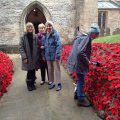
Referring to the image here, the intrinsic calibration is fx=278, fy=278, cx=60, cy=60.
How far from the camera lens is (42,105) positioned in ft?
21.9

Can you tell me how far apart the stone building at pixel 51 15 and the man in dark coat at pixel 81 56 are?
41.6 feet

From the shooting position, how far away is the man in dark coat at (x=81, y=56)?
6.05 metres

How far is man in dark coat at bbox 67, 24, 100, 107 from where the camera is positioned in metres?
6.05

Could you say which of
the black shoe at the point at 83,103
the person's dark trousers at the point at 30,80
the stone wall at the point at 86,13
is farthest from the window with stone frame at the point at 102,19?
the black shoe at the point at 83,103

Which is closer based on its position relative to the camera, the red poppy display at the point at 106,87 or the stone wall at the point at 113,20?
the red poppy display at the point at 106,87

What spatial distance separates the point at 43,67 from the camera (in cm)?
835

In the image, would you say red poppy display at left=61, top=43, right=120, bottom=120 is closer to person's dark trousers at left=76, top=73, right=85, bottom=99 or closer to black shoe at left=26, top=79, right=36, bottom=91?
person's dark trousers at left=76, top=73, right=85, bottom=99

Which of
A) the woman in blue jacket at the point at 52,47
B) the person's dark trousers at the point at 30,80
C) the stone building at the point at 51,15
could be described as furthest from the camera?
the stone building at the point at 51,15

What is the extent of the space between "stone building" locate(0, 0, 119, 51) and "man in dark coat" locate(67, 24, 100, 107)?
12682mm

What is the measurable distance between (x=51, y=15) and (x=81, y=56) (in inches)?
532

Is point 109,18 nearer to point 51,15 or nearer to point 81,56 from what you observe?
point 51,15

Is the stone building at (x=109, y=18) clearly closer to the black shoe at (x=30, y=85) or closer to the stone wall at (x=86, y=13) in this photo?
the stone wall at (x=86, y=13)

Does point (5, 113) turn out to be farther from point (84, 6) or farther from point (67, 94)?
point (84, 6)

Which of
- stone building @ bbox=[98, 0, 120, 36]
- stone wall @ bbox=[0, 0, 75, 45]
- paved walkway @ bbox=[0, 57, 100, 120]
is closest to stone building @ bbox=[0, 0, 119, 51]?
stone wall @ bbox=[0, 0, 75, 45]
